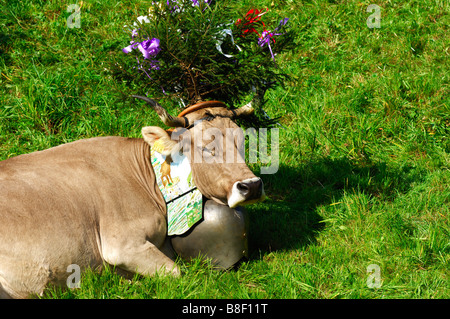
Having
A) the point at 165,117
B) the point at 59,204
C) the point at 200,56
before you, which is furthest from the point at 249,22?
the point at 59,204

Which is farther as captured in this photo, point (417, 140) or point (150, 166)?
point (417, 140)

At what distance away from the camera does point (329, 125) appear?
741 centimetres

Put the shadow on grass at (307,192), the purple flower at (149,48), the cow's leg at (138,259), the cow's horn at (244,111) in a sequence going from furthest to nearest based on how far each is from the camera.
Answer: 1. the shadow on grass at (307,192)
2. the cow's horn at (244,111)
3. the purple flower at (149,48)
4. the cow's leg at (138,259)

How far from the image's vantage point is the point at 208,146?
500 centimetres

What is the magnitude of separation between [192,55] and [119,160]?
1157 millimetres

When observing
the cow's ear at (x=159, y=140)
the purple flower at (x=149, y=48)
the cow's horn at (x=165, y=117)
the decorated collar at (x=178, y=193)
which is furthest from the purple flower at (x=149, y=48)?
the decorated collar at (x=178, y=193)

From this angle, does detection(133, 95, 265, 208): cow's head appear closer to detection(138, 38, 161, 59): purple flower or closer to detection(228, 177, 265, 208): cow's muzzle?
detection(228, 177, 265, 208): cow's muzzle

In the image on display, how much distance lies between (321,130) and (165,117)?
297 cm

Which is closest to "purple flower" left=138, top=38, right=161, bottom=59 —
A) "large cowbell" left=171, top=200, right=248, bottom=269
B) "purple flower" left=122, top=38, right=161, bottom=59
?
"purple flower" left=122, top=38, right=161, bottom=59

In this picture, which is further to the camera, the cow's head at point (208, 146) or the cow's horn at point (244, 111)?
the cow's horn at point (244, 111)

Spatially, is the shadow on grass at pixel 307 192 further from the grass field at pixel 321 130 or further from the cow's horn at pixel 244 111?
the cow's horn at pixel 244 111

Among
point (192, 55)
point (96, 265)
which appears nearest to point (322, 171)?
point (192, 55)

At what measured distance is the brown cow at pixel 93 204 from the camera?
4520 mm
